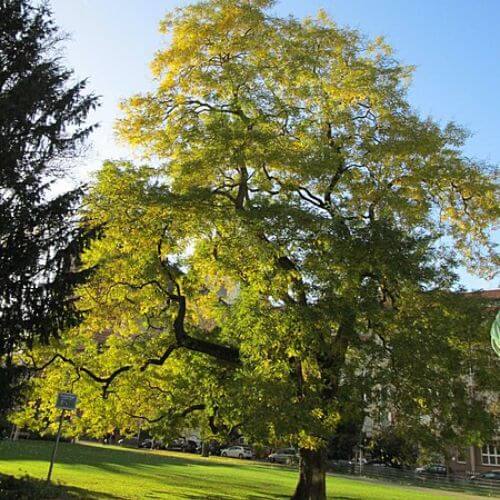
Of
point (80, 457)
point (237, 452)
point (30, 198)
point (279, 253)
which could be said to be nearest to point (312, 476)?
point (279, 253)

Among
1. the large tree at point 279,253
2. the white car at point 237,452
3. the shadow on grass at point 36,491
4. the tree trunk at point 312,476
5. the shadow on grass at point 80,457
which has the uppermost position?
the large tree at point 279,253

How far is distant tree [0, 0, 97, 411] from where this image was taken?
12852mm

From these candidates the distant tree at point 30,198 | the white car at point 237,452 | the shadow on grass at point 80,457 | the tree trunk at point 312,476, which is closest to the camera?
the distant tree at point 30,198

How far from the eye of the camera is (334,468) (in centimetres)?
4691

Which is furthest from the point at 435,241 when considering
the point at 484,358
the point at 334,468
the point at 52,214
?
the point at 334,468

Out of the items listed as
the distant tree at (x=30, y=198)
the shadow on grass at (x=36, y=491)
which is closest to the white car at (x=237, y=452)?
the shadow on grass at (x=36, y=491)

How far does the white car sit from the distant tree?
53.6 metres

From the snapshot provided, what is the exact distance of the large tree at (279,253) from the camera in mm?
13648

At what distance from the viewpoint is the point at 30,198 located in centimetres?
1328

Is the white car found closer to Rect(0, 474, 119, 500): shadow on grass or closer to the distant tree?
Rect(0, 474, 119, 500): shadow on grass

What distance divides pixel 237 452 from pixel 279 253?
54003 millimetres

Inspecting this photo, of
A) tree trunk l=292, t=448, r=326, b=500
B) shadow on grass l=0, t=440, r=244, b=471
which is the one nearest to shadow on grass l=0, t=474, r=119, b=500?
tree trunk l=292, t=448, r=326, b=500

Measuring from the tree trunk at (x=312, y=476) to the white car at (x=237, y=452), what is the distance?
4841 centimetres

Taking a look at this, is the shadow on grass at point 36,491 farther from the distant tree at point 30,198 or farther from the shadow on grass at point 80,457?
the shadow on grass at point 80,457
